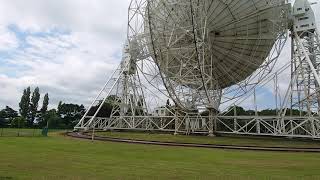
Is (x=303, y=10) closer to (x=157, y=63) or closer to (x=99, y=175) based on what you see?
(x=157, y=63)

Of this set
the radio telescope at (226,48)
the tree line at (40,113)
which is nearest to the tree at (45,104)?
the tree line at (40,113)

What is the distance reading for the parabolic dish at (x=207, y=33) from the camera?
144 ft

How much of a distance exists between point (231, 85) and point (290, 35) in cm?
947

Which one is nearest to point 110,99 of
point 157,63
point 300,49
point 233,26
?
point 157,63

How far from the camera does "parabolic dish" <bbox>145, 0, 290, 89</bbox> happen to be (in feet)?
144

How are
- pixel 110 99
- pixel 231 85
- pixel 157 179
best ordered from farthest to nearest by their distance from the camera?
1. pixel 110 99
2. pixel 231 85
3. pixel 157 179

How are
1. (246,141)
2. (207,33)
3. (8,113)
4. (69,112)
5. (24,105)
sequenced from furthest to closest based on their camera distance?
1. (8,113)
2. (69,112)
3. (24,105)
4. (207,33)
5. (246,141)

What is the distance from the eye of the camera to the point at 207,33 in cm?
4497

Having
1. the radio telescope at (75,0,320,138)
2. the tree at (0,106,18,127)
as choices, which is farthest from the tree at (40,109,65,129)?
the radio telescope at (75,0,320,138)

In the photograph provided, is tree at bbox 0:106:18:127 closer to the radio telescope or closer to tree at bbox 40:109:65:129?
tree at bbox 40:109:65:129

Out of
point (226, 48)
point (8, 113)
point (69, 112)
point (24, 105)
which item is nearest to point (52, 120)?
point (24, 105)

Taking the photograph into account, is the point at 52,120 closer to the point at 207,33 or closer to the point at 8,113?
the point at 8,113

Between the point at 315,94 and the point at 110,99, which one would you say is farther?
the point at 110,99

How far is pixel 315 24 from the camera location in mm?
46719
